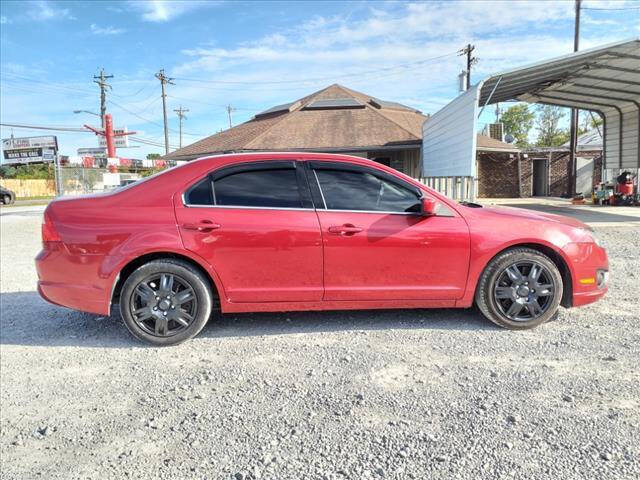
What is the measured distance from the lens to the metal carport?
11.1 metres

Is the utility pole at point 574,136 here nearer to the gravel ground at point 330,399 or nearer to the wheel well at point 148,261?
the gravel ground at point 330,399

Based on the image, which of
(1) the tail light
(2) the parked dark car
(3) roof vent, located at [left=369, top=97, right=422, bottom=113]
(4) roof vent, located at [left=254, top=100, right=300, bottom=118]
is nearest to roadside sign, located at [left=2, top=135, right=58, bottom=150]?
(2) the parked dark car

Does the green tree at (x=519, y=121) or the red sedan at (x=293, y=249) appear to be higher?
the green tree at (x=519, y=121)

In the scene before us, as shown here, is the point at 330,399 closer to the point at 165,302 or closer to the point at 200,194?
the point at 165,302

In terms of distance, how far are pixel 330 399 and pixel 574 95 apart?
1864 centimetres

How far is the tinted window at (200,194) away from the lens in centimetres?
374

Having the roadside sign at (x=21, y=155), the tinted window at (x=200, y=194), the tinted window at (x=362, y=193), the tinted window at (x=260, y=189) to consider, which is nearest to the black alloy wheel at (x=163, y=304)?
the tinted window at (x=200, y=194)

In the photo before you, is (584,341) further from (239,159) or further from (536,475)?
(239,159)

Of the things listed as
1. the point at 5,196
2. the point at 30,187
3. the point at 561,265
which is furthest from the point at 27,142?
the point at 561,265

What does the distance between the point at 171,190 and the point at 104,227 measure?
2.04 ft

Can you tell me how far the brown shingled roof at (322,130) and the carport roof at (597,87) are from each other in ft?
16.9

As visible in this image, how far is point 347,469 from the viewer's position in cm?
213

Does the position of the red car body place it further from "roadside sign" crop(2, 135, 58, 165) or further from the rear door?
"roadside sign" crop(2, 135, 58, 165)

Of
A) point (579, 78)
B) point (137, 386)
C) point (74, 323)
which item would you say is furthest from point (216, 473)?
point (579, 78)
